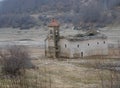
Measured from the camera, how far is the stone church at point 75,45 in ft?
166

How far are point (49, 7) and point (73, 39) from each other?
8469 cm

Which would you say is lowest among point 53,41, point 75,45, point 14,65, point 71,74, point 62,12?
point 71,74

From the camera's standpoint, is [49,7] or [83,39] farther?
[49,7]

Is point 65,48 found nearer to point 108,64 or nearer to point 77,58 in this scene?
point 77,58

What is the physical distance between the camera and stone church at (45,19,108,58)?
50688 mm

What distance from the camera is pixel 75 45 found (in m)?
50.7

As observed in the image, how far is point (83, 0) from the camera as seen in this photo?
13462 cm

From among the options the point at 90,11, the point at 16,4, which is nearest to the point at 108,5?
the point at 90,11

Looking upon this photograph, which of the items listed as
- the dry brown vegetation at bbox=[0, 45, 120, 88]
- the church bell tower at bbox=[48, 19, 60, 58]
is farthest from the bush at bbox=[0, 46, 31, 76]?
the church bell tower at bbox=[48, 19, 60, 58]

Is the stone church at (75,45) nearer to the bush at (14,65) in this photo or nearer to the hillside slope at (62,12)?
the bush at (14,65)

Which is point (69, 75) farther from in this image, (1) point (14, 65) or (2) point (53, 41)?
(2) point (53, 41)

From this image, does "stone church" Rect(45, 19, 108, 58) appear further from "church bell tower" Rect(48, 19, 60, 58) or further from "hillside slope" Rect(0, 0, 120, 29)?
"hillside slope" Rect(0, 0, 120, 29)

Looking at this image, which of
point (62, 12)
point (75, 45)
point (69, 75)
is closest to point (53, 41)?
point (75, 45)

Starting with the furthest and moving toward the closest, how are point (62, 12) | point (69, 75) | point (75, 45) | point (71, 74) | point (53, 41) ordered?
point (62, 12), point (53, 41), point (75, 45), point (71, 74), point (69, 75)
